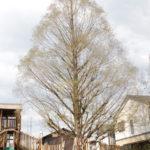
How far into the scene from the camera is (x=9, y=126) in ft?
72.3

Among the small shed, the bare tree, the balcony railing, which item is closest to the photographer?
the bare tree

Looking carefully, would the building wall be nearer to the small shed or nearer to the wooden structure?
the small shed

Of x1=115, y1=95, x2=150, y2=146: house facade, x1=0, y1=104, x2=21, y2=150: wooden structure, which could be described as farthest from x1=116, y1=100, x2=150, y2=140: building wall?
x1=0, y1=104, x2=21, y2=150: wooden structure

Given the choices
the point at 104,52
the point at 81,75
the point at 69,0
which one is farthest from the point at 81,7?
the point at 81,75

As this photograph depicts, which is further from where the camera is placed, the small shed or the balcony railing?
the small shed

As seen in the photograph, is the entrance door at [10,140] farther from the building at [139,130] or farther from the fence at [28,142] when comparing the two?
the building at [139,130]

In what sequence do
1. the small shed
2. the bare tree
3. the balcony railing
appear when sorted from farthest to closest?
the small shed
the balcony railing
the bare tree

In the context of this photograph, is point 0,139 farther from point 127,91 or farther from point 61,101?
point 127,91

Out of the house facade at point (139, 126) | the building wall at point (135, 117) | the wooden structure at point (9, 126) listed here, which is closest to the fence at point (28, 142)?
the wooden structure at point (9, 126)

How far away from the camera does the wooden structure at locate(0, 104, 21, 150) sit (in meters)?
19.7

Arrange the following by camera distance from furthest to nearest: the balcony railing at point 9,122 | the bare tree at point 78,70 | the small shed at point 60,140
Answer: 1. the small shed at point 60,140
2. the balcony railing at point 9,122
3. the bare tree at point 78,70

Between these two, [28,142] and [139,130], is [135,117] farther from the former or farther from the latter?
[28,142]

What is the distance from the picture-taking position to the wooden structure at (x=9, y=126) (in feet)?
64.5

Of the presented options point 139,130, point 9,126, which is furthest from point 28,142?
point 139,130
